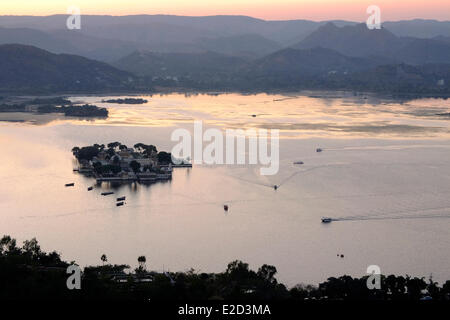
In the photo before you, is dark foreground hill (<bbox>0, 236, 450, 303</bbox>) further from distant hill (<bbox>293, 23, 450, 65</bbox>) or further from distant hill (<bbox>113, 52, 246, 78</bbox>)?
distant hill (<bbox>293, 23, 450, 65</bbox>)

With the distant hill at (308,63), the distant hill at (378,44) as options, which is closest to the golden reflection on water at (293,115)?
the distant hill at (308,63)

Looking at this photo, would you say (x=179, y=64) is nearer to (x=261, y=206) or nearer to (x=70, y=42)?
(x=70, y=42)

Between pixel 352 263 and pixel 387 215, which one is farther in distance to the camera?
pixel 387 215

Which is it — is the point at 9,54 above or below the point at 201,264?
above

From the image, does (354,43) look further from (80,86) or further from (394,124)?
(394,124)

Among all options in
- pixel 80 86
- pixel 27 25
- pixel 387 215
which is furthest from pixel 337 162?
pixel 27 25
